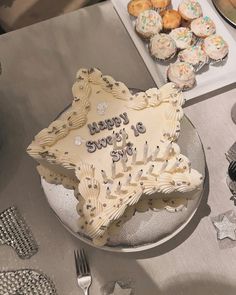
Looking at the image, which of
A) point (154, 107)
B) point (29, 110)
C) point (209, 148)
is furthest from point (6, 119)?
point (209, 148)

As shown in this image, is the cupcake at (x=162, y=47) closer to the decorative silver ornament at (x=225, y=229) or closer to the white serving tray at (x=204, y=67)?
the white serving tray at (x=204, y=67)

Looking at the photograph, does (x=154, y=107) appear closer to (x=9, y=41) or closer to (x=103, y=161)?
(x=103, y=161)

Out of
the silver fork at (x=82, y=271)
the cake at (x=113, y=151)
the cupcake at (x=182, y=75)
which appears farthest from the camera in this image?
the cupcake at (x=182, y=75)

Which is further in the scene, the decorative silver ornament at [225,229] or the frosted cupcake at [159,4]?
the frosted cupcake at [159,4]

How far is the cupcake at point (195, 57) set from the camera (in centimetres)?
141

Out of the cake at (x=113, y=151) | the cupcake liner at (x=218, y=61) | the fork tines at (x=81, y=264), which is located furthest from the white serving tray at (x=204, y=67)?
the fork tines at (x=81, y=264)

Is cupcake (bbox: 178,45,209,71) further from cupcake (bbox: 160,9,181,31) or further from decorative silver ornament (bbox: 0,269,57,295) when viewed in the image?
decorative silver ornament (bbox: 0,269,57,295)

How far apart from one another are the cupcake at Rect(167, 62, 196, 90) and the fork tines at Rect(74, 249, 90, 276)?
55 centimetres

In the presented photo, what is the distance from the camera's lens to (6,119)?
1358mm

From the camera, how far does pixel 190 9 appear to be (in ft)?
4.87

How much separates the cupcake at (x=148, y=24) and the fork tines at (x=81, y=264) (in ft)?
2.23

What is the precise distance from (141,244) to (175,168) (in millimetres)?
211

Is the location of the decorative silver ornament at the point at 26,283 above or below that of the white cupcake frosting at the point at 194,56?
below

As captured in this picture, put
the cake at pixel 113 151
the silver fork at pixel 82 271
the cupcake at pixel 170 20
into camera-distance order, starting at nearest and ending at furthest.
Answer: the cake at pixel 113 151 → the silver fork at pixel 82 271 → the cupcake at pixel 170 20
